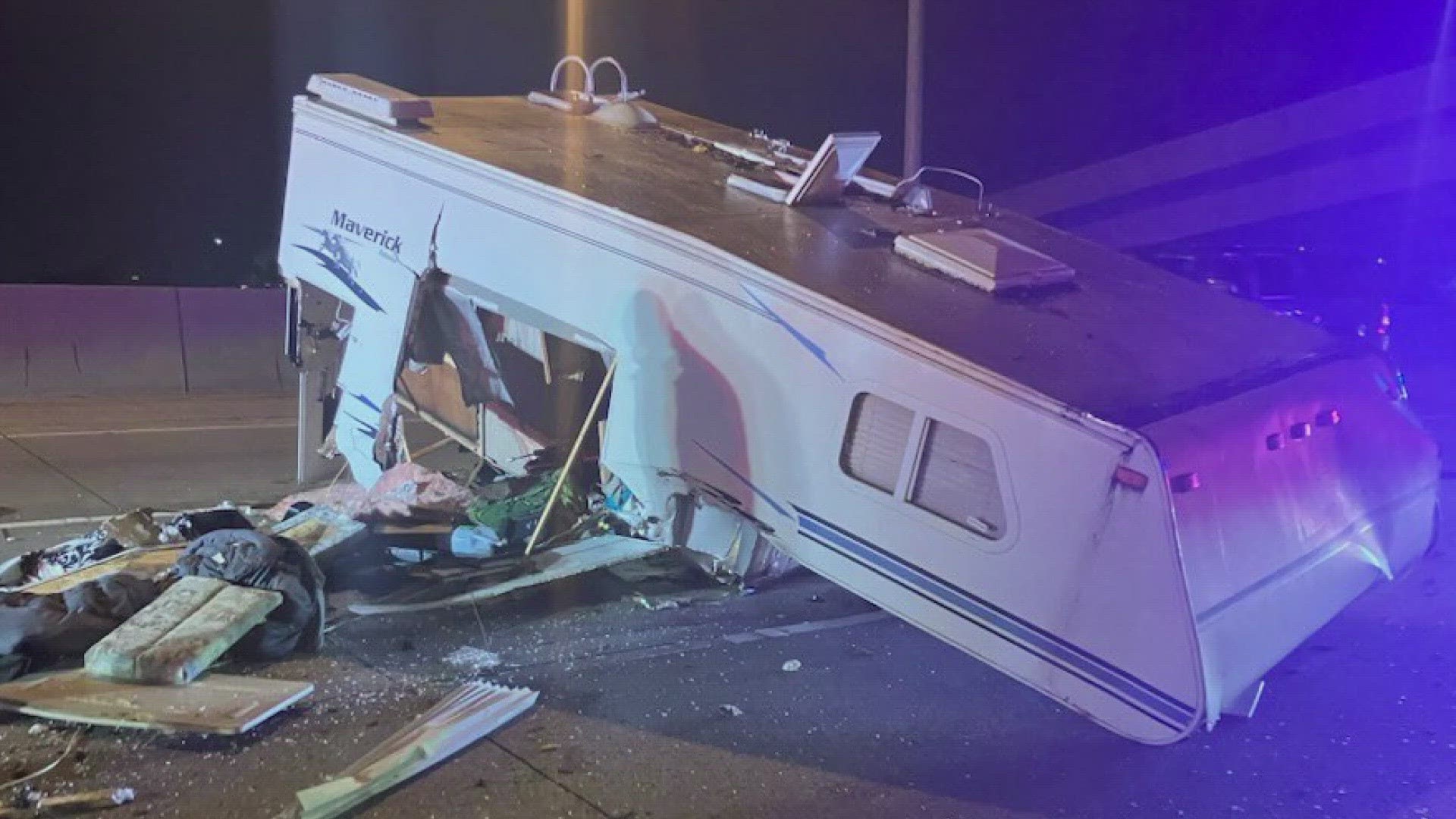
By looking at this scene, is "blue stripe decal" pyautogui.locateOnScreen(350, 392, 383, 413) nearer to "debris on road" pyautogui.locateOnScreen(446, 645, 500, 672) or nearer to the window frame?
"debris on road" pyautogui.locateOnScreen(446, 645, 500, 672)

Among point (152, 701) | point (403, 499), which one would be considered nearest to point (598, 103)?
point (403, 499)

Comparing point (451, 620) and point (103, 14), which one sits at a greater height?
point (103, 14)

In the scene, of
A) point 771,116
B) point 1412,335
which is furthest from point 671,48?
point 1412,335

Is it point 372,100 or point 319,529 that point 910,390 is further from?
point 372,100

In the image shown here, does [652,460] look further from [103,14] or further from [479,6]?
[479,6]

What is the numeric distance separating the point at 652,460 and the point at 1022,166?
14.2 m

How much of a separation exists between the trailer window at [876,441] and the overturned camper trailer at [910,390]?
1 cm

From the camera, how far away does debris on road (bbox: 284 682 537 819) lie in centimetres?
521

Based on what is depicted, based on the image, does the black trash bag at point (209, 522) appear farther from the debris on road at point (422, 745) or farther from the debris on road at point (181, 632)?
the debris on road at point (422, 745)

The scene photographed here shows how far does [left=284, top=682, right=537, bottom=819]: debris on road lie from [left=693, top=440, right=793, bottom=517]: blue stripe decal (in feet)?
4.57

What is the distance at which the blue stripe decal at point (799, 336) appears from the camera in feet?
20.5

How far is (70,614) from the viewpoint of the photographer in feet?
20.9

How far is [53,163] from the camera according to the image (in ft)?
43.4

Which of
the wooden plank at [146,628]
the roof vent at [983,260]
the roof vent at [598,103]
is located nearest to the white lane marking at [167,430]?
the roof vent at [598,103]
